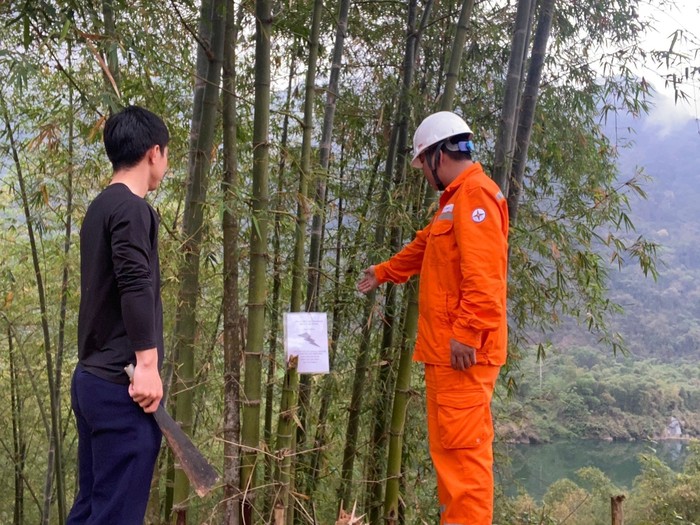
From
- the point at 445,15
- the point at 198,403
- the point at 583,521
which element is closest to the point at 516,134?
the point at 445,15

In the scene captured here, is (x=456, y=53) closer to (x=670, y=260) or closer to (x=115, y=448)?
(x=115, y=448)

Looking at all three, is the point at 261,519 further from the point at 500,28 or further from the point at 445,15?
the point at 500,28

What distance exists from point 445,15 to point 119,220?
234cm

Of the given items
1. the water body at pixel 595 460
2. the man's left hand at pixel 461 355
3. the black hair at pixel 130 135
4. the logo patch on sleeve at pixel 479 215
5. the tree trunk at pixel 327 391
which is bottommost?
the water body at pixel 595 460

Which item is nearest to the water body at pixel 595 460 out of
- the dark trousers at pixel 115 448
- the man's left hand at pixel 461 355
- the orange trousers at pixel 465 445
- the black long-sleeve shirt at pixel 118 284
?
the orange trousers at pixel 465 445

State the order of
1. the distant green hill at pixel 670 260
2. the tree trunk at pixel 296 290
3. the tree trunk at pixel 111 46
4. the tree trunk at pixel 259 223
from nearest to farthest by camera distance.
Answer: the tree trunk at pixel 111 46 → the tree trunk at pixel 259 223 → the tree trunk at pixel 296 290 → the distant green hill at pixel 670 260

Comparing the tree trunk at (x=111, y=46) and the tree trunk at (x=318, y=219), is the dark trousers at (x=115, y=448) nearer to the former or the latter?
the tree trunk at (x=111, y=46)

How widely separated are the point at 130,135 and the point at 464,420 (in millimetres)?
1289

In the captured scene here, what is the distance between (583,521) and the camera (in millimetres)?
11109

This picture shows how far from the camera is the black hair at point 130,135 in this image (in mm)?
1605

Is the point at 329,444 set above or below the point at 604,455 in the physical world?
above

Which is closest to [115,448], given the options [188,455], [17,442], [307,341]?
[188,455]

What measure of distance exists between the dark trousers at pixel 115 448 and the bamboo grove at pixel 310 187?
68cm

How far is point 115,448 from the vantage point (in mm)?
1565
